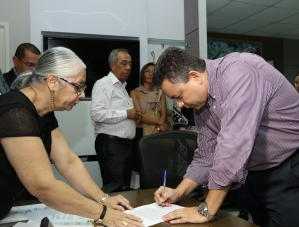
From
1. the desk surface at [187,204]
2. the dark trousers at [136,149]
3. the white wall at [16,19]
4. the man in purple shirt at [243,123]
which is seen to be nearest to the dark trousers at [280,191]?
the man in purple shirt at [243,123]

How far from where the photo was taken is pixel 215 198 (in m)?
1.08

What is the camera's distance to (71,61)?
128 cm

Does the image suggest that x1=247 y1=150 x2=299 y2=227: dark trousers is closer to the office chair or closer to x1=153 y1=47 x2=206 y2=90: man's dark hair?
x1=153 y1=47 x2=206 y2=90: man's dark hair

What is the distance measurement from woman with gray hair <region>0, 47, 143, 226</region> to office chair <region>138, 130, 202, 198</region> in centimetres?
48

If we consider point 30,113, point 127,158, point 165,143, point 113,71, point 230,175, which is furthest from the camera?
point 113,71

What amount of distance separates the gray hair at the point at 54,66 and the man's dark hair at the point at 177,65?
382 mm

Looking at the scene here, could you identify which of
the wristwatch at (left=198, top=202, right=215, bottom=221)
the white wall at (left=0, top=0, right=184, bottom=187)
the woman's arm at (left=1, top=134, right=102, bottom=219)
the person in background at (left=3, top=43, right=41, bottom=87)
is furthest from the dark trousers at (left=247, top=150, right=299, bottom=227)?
the white wall at (left=0, top=0, right=184, bottom=187)

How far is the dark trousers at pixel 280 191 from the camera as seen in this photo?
1197 millimetres

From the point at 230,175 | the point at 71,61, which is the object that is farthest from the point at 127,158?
the point at 230,175

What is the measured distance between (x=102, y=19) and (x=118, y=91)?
1040mm

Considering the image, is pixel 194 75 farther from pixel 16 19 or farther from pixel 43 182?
pixel 16 19

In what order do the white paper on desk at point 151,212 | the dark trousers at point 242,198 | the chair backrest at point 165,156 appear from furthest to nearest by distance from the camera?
the dark trousers at point 242,198, the chair backrest at point 165,156, the white paper on desk at point 151,212

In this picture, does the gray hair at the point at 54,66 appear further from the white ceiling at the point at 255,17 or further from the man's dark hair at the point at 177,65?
the white ceiling at the point at 255,17

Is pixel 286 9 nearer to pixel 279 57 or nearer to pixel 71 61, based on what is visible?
pixel 279 57
